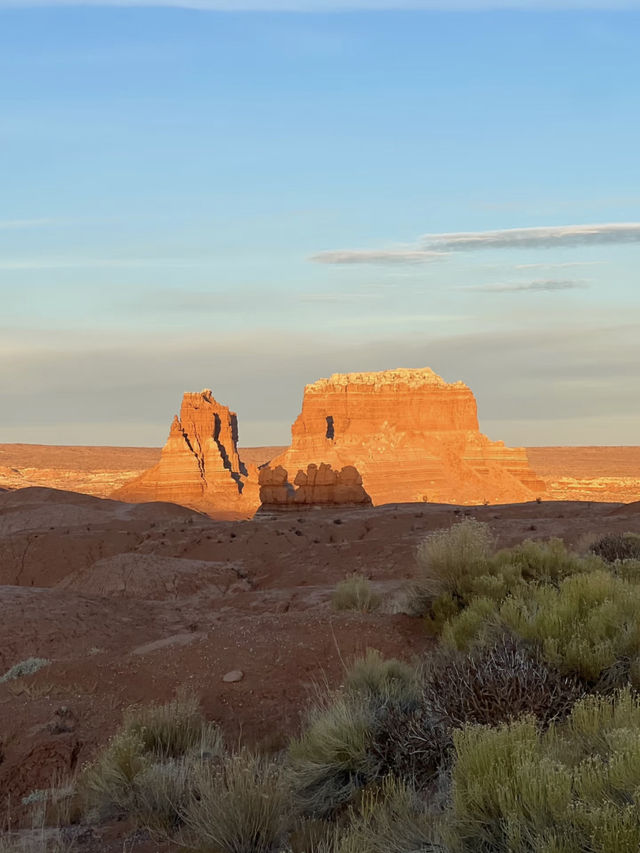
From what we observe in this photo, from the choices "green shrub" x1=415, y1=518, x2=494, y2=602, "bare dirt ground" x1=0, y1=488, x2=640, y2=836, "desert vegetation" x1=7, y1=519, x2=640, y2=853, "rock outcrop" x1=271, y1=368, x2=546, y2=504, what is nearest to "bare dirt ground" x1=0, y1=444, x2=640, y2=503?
"rock outcrop" x1=271, y1=368, x2=546, y2=504

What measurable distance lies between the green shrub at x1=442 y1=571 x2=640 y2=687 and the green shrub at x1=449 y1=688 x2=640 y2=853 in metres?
2.53

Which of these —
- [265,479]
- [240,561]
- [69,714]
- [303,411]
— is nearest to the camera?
[69,714]

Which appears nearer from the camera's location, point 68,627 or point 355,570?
point 68,627

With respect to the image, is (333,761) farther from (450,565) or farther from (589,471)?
(589,471)

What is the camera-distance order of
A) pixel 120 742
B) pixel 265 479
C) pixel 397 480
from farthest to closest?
pixel 397 480 < pixel 265 479 < pixel 120 742

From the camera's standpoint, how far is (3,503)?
197 ft

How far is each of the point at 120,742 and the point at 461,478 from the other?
7694 cm

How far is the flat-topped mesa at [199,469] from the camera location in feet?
281

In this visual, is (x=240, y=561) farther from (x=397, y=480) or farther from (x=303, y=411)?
(x=303, y=411)

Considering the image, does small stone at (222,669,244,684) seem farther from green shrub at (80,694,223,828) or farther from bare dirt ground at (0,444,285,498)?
bare dirt ground at (0,444,285,498)

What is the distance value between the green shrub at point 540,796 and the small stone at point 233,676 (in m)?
6.33

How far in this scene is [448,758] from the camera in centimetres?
649

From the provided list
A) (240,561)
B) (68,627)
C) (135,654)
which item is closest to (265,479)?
(240,561)

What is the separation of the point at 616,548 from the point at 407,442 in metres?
74.6
